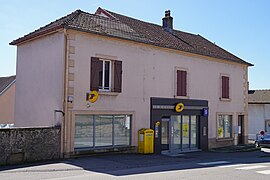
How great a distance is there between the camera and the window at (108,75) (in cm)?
1581

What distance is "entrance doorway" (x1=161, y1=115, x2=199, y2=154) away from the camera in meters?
18.8

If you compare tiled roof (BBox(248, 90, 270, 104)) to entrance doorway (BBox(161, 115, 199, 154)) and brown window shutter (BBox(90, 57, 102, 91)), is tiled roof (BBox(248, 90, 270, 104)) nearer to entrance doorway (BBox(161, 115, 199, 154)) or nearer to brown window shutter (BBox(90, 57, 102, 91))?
entrance doorway (BBox(161, 115, 199, 154))

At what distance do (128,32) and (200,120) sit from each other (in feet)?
22.6

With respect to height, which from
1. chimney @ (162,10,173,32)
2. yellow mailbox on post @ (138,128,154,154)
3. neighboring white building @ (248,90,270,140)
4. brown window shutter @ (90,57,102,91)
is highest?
chimney @ (162,10,173,32)

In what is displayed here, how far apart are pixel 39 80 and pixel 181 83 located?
304 inches

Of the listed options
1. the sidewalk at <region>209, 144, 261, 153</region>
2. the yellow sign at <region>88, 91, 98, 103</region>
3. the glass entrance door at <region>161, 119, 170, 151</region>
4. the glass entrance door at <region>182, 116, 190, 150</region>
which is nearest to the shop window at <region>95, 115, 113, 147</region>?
the yellow sign at <region>88, 91, 98, 103</region>

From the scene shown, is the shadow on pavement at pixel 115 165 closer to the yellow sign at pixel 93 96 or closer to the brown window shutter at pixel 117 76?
the yellow sign at pixel 93 96

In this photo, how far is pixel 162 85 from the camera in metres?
18.5

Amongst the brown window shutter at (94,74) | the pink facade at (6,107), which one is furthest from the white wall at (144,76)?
the pink facade at (6,107)

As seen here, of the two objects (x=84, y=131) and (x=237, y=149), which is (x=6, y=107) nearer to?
(x=84, y=131)

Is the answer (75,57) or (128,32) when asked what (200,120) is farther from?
(75,57)

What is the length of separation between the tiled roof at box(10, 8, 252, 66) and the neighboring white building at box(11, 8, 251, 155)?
0.08m

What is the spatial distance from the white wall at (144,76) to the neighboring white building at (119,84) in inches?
1.7

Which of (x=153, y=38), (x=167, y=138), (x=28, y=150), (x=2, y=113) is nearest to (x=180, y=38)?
(x=153, y=38)
